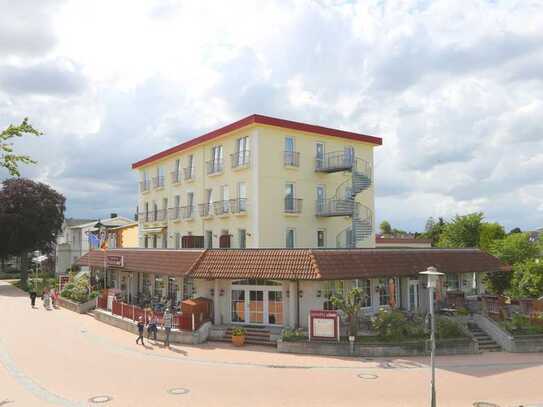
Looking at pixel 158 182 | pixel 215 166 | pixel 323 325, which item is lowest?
pixel 323 325

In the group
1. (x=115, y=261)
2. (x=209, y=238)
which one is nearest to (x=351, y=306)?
(x=209, y=238)

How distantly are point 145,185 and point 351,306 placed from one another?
27.2 m

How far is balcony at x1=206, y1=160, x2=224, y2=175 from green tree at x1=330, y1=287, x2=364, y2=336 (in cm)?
1394

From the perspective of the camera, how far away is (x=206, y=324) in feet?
79.2

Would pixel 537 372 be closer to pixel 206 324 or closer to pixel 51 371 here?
pixel 206 324

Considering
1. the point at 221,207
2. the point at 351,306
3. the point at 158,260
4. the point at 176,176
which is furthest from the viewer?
the point at 176,176

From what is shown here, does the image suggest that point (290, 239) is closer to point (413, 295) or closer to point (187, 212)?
point (413, 295)

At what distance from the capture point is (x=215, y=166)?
3381 centimetres

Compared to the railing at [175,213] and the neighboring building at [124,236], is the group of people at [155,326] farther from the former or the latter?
the neighboring building at [124,236]

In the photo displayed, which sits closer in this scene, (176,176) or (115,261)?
(115,261)

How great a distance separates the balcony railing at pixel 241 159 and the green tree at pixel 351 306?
37.4 feet

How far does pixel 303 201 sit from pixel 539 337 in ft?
49.7

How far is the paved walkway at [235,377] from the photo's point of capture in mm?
14617

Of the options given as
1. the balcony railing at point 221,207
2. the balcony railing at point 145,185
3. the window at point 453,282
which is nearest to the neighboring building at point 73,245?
the balcony railing at point 145,185
